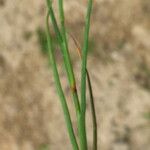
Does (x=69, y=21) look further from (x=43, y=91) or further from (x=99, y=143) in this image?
(x=99, y=143)

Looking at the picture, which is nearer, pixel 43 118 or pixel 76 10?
pixel 43 118

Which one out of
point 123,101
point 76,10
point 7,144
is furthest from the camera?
point 76,10

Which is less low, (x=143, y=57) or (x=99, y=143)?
(x=143, y=57)

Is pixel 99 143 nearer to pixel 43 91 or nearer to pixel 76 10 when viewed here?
pixel 43 91

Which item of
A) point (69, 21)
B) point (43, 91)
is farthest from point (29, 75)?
point (69, 21)

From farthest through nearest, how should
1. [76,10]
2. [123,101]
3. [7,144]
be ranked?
[76,10] < [123,101] < [7,144]

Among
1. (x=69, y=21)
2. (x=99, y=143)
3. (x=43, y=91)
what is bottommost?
(x=99, y=143)
